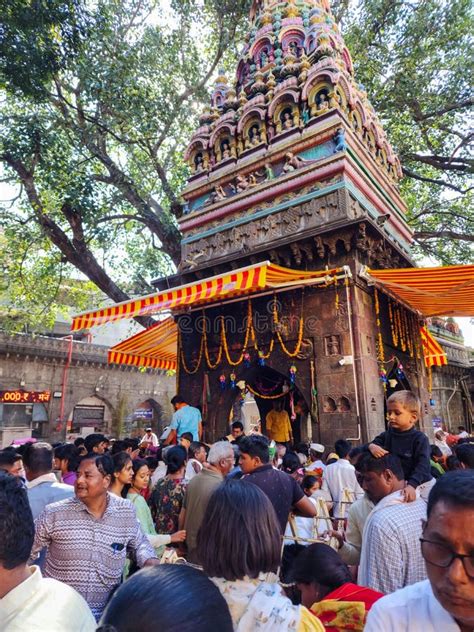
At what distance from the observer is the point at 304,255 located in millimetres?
9109

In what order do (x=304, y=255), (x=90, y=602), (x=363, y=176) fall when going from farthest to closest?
(x=363, y=176) → (x=304, y=255) → (x=90, y=602)

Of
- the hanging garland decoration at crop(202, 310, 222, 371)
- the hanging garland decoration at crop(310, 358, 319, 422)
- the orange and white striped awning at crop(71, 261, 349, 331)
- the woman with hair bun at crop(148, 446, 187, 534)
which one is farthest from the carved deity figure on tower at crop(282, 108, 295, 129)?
the woman with hair bun at crop(148, 446, 187, 534)

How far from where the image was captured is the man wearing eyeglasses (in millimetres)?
1213

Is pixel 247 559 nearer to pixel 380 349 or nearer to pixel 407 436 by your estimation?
pixel 407 436

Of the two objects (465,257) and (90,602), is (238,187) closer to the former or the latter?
(465,257)

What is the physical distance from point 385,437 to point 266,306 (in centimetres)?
568

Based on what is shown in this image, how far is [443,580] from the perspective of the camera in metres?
1.24

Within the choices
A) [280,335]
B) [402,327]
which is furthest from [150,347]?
[402,327]

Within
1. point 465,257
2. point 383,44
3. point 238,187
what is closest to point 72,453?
point 238,187

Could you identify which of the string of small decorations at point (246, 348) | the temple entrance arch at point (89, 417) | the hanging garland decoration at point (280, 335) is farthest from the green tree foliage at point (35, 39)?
the temple entrance arch at point (89, 417)

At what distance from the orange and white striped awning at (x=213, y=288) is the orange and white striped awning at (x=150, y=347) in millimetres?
2367

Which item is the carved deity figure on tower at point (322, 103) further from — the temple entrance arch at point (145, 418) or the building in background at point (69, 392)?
the temple entrance arch at point (145, 418)

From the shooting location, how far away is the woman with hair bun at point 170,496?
3.91 meters

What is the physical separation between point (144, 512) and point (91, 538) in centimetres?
114
